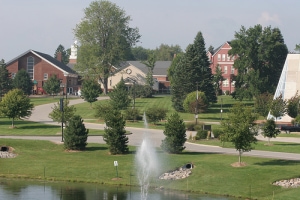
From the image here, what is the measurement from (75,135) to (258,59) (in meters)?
52.8

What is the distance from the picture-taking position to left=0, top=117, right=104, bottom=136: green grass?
73.9 metres

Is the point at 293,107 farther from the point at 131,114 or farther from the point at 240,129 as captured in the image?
the point at 240,129

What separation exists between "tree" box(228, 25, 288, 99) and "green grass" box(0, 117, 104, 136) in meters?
36.7

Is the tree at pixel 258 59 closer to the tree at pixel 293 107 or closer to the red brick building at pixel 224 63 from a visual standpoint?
the tree at pixel 293 107

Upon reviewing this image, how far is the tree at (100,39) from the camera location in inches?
4833

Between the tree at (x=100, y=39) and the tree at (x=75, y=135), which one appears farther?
the tree at (x=100, y=39)

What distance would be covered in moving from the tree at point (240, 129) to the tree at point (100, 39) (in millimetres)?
72314

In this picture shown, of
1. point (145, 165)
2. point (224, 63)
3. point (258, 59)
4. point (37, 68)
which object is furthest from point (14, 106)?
point (224, 63)

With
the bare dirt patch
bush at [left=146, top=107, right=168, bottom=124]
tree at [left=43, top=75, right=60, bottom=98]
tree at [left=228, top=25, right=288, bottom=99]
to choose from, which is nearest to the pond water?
the bare dirt patch

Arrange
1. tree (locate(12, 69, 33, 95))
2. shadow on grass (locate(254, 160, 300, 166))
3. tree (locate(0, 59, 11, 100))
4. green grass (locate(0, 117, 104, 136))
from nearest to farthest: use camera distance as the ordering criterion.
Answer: shadow on grass (locate(254, 160, 300, 166)), green grass (locate(0, 117, 104, 136)), tree (locate(0, 59, 11, 100)), tree (locate(12, 69, 33, 95))

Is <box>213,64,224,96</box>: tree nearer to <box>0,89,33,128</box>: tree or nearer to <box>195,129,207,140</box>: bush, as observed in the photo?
<box>0,89,33,128</box>: tree

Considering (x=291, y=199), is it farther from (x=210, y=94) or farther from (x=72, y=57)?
(x=72, y=57)

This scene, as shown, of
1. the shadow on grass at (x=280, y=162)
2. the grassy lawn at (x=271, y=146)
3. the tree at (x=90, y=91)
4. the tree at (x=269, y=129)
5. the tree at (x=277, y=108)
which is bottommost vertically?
the shadow on grass at (x=280, y=162)

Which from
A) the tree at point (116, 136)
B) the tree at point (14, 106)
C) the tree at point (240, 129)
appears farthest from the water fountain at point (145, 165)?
the tree at point (14, 106)
